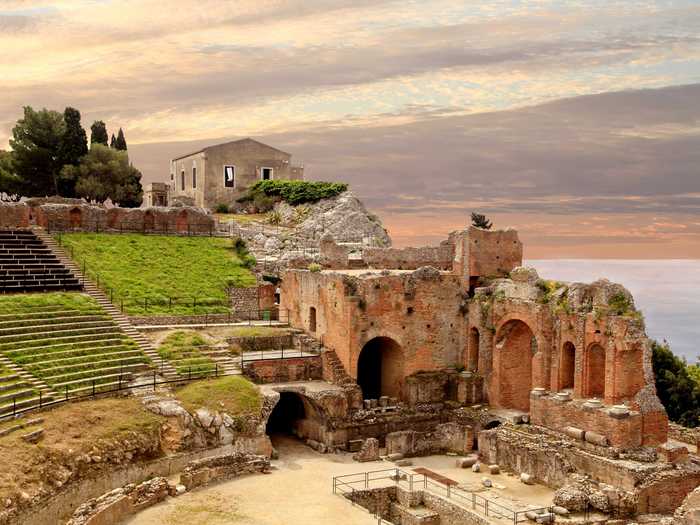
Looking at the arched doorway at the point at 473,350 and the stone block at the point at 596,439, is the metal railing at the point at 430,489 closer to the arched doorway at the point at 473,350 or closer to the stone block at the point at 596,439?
the stone block at the point at 596,439

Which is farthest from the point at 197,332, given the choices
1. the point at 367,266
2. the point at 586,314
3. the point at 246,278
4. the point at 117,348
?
the point at 586,314

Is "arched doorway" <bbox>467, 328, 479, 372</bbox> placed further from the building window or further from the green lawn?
the building window

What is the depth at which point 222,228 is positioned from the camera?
5262 cm

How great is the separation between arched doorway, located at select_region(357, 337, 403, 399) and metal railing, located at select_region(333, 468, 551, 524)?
7393 mm

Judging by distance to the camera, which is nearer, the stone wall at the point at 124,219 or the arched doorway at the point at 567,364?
the arched doorway at the point at 567,364

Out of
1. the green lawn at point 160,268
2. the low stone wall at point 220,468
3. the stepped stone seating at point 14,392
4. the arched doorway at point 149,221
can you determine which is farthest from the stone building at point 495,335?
the stepped stone seating at point 14,392

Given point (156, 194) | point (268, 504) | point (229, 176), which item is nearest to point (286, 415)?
point (268, 504)

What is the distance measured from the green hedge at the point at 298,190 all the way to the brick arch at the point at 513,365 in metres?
26.2

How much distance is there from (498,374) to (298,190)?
2848 centimetres

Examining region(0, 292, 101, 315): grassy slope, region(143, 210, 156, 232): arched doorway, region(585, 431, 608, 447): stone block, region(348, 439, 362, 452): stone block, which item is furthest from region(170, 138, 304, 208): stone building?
region(585, 431, 608, 447): stone block

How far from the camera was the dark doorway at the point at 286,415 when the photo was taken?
3459cm

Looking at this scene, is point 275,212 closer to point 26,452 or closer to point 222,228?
point 222,228

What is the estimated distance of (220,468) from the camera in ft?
89.6

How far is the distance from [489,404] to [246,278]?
17.0 meters
